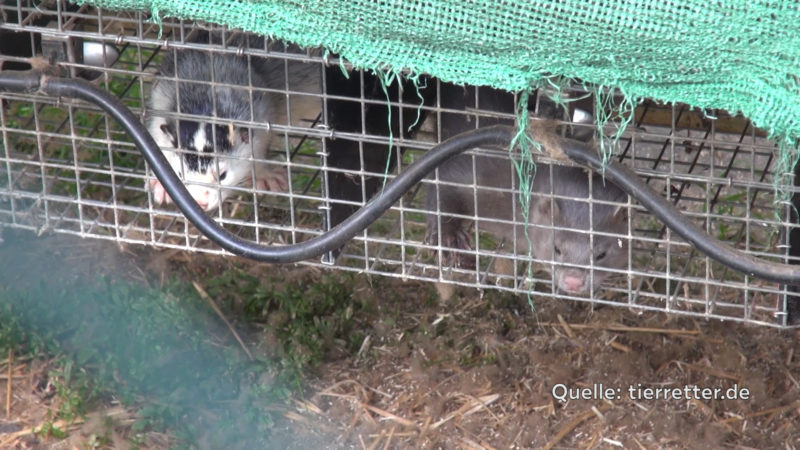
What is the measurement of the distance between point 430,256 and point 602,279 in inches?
24.4

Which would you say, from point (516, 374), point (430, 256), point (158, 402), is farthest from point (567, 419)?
point (158, 402)

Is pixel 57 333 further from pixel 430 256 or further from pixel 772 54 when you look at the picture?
pixel 772 54

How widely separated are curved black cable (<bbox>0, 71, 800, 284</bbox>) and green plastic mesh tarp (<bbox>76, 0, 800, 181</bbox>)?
0.18m

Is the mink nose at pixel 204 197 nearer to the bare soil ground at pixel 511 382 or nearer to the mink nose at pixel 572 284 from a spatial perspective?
the bare soil ground at pixel 511 382

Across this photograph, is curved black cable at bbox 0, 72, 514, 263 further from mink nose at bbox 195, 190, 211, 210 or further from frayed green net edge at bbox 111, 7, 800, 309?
mink nose at bbox 195, 190, 211, 210

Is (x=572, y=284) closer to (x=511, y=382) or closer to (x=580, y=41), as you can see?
(x=511, y=382)

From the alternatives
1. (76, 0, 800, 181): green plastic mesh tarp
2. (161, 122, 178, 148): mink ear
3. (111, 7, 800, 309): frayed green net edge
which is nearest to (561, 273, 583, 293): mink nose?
(111, 7, 800, 309): frayed green net edge

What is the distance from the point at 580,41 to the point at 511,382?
1471mm

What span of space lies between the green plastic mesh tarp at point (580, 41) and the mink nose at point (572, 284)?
2.81 feet

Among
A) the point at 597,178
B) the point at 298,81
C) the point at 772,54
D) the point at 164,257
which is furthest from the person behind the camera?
the point at 164,257

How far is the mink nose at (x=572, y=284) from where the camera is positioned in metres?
2.77

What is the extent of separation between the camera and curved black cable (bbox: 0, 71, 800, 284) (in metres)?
1.95

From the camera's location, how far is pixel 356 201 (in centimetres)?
263

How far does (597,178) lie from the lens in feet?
9.12
